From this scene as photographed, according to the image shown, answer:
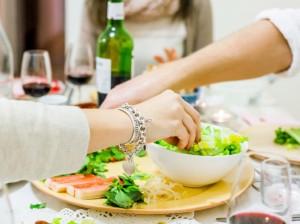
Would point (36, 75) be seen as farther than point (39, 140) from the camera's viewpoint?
Yes

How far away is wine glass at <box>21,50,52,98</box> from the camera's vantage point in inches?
67.4

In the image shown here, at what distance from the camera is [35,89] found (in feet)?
5.61

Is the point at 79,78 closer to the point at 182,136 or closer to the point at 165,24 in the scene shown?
the point at 182,136

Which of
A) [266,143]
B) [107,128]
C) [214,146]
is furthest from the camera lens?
[266,143]

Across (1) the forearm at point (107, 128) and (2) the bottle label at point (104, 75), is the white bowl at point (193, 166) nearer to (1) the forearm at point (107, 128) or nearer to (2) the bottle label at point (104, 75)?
(1) the forearm at point (107, 128)

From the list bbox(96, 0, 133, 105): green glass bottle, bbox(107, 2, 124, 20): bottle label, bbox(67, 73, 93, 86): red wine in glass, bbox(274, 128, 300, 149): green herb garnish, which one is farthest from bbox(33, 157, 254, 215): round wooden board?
bbox(67, 73, 93, 86): red wine in glass

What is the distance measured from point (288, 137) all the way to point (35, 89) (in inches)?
29.0

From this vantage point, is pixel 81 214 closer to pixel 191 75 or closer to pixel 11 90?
pixel 191 75

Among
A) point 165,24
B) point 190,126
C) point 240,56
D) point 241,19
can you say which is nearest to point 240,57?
point 240,56

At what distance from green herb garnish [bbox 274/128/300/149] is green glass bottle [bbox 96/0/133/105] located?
437mm

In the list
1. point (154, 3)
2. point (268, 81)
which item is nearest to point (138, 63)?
point (154, 3)

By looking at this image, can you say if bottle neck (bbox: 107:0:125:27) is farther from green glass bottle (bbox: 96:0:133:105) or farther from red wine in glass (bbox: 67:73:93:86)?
red wine in glass (bbox: 67:73:93:86)

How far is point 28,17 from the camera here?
310 centimetres

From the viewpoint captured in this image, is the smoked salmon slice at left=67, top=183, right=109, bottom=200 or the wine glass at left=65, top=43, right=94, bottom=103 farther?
the wine glass at left=65, top=43, right=94, bottom=103
